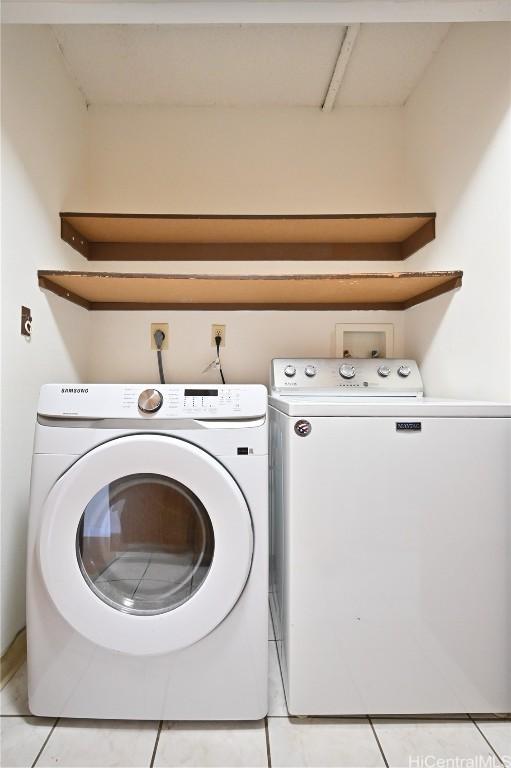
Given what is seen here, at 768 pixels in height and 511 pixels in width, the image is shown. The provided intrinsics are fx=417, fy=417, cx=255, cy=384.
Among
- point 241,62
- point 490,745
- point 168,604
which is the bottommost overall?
point 490,745

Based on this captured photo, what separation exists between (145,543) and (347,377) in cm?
106

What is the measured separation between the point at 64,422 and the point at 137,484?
10.2 inches

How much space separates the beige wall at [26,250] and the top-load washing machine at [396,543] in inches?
35.8

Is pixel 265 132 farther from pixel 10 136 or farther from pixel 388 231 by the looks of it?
pixel 10 136

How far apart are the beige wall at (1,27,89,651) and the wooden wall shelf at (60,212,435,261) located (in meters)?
0.20

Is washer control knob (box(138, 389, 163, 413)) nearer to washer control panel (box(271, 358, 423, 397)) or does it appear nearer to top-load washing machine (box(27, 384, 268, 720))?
top-load washing machine (box(27, 384, 268, 720))

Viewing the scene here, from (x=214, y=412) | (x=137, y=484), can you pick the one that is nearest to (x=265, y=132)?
(x=214, y=412)

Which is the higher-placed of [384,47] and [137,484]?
[384,47]

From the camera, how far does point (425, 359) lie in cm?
182

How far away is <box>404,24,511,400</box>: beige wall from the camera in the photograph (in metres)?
1.31

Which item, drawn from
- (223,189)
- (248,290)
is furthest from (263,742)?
(223,189)

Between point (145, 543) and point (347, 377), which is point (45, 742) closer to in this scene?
point (145, 543)

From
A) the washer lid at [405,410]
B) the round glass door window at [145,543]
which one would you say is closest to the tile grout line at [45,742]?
the round glass door window at [145,543]

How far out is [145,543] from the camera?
1.17 meters
